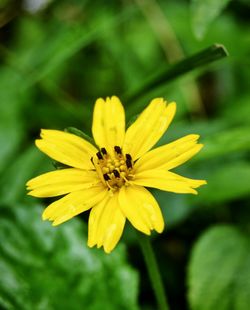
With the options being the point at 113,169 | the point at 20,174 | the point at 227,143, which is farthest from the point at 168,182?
the point at 20,174

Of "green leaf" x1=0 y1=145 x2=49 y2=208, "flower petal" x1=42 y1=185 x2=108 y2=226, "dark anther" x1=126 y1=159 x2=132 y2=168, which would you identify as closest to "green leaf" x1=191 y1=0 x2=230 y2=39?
"dark anther" x1=126 y1=159 x2=132 y2=168

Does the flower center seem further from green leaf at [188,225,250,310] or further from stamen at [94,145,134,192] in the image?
green leaf at [188,225,250,310]

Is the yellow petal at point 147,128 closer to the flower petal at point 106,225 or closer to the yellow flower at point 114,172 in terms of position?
the yellow flower at point 114,172

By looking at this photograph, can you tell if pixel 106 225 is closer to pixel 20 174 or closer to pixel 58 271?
pixel 58 271

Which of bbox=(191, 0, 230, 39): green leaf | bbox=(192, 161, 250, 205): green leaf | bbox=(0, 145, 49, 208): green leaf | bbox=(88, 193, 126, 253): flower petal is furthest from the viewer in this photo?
bbox=(0, 145, 49, 208): green leaf

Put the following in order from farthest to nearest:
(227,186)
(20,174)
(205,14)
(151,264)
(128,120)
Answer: (20,174) → (128,120) → (227,186) → (205,14) → (151,264)

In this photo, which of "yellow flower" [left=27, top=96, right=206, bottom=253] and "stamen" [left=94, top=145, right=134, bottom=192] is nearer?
"yellow flower" [left=27, top=96, right=206, bottom=253]

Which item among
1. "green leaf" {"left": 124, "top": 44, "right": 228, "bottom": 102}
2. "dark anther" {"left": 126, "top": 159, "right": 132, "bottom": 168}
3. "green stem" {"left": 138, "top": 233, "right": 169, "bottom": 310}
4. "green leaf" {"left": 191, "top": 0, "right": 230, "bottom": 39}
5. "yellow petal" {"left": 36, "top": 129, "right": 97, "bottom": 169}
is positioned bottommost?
"green stem" {"left": 138, "top": 233, "right": 169, "bottom": 310}
